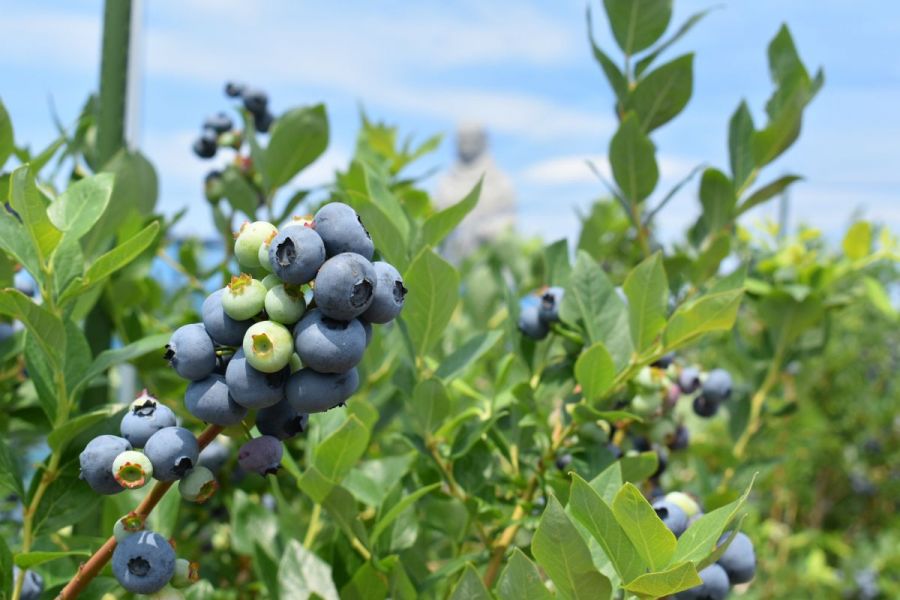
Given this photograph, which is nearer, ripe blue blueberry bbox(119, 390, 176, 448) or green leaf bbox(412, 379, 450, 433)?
ripe blue blueberry bbox(119, 390, 176, 448)

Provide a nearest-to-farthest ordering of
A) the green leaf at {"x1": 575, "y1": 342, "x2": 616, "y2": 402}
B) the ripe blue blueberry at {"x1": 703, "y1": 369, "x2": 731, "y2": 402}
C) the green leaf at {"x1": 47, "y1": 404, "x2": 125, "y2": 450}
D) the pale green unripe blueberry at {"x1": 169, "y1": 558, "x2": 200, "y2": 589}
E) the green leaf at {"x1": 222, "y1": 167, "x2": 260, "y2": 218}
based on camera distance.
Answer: the pale green unripe blueberry at {"x1": 169, "y1": 558, "x2": 200, "y2": 589}
the green leaf at {"x1": 47, "y1": 404, "x2": 125, "y2": 450}
the green leaf at {"x1": 575, "y1": 342, "x2": 616, "y2": 402}
the ripe blue blueberry at {"x1": 703, "y1": 369, "x2": 731, "y2": 402}
the green leaf at {"x1": 222, "y1": 167, "x2": 260, "y2": 218}

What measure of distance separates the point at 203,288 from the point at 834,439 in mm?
2995

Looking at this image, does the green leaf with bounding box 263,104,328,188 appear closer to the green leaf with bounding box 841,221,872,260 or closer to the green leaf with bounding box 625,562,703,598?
the green leaf with bounding box 625,562,703,598

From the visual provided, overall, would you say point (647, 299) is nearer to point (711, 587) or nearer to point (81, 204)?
point (711, 587)

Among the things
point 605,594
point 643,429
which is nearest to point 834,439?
point 643,429

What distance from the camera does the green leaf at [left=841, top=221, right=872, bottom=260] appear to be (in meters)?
1.46

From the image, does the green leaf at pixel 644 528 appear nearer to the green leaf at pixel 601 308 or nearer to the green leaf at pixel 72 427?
the green leaf at pixel 601 308

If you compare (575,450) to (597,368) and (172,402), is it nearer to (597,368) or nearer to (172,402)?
(597,368)

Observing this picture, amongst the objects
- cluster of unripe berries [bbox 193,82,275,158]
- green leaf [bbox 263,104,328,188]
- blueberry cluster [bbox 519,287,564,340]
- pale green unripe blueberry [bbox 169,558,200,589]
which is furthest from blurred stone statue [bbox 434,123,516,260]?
pale green unripe blueberry [bbox 169,558,200,589]

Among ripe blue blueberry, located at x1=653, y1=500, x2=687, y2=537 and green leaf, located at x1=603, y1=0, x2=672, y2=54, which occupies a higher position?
green leaf, located at x1=603, y1=0, x2=672, y2=54

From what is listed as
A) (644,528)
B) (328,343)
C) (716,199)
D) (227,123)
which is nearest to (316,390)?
(328,343)

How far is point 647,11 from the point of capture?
1.12m

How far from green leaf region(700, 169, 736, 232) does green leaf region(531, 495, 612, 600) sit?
0.67 metres

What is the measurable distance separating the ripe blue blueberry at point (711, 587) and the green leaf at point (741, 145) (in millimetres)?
600
